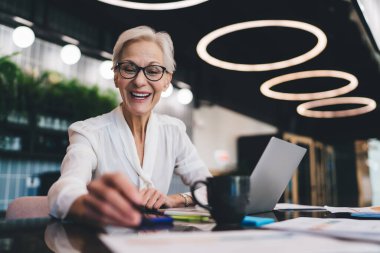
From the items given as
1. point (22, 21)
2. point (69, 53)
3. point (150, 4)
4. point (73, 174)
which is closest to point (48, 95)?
point (69, 53)

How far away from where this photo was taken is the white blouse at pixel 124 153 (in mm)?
1196

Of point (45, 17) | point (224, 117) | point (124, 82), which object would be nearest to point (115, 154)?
point (124, 82)

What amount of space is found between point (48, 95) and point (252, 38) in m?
3.12

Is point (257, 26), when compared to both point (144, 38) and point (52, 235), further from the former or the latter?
point (52, 235)

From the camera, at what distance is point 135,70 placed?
61.1 inches

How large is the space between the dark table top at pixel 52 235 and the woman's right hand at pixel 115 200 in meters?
0.05

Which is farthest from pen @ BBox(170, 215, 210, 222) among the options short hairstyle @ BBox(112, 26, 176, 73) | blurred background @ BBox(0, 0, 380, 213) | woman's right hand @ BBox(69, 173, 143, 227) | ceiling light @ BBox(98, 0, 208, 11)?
ceiling light @ BBox(98, 0, 208, 11)

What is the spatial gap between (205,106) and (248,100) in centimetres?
128

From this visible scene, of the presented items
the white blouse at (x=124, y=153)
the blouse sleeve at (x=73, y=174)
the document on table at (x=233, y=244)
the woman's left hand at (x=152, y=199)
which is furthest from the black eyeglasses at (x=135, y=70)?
the document on table at (x=233, y=244)

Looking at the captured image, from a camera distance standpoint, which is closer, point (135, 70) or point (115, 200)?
point (115, 200)

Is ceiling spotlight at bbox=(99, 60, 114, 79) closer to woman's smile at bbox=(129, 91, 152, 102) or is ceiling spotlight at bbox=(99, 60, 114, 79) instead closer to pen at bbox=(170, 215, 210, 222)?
woman's smile at bbox=(129, 91, 152, 102)

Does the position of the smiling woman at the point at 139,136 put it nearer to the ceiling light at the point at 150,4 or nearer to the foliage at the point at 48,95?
the ceiling light at the point at 150,4

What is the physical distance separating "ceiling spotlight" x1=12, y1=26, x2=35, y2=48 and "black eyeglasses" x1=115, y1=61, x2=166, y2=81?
3.37 meters

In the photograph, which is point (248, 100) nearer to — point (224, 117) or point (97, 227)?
point (224, 117)
